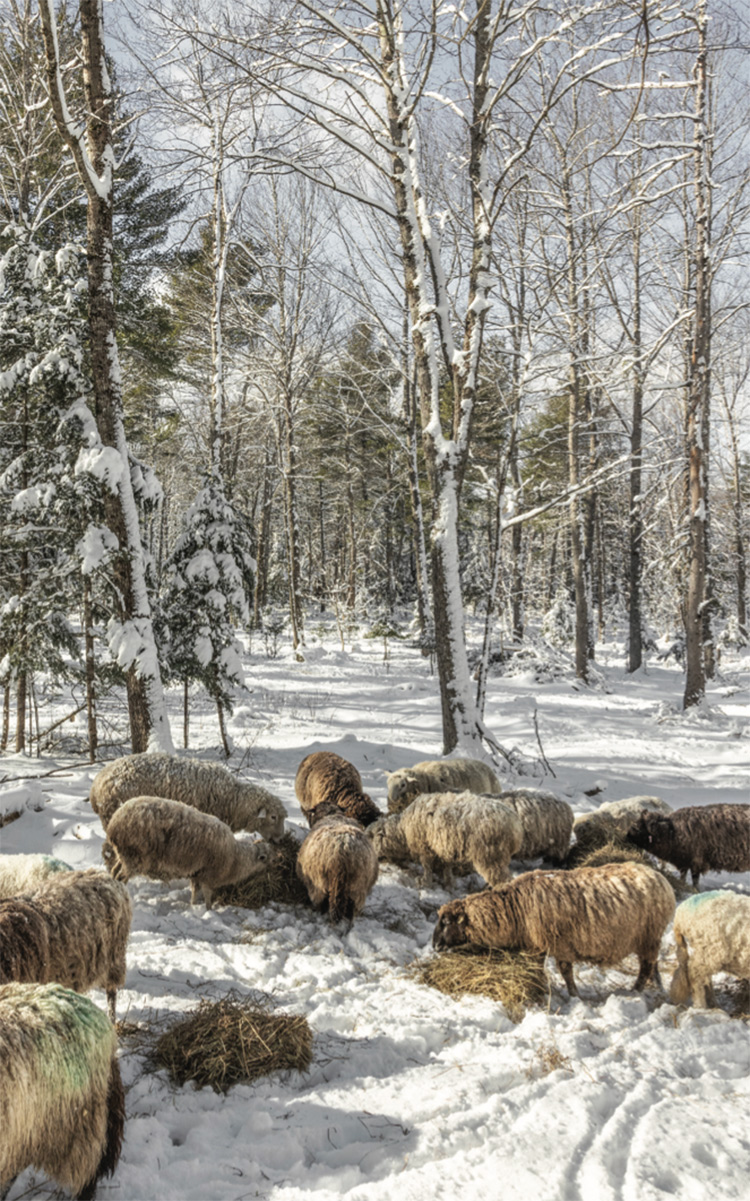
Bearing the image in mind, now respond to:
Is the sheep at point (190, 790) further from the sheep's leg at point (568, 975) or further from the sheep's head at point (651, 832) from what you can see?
the sheep's head at point (651, 832)

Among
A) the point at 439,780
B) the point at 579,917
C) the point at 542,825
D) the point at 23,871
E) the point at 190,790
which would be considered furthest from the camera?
the point at 439,780

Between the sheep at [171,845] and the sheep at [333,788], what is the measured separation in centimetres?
166

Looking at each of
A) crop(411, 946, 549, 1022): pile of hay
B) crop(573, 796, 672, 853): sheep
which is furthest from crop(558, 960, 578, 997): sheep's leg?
crop(573, 796, 672, 853): sheep

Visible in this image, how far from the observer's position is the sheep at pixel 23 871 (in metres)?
3.79

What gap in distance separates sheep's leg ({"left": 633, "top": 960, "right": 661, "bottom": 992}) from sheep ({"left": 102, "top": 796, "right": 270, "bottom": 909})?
9.25 feet

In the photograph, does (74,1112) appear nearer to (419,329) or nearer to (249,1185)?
(249,1185)

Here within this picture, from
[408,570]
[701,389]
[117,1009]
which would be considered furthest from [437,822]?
[408,570]

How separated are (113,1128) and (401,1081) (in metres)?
1.29

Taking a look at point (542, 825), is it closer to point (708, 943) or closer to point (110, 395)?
point (708, 943)

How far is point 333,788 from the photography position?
22.4 feet

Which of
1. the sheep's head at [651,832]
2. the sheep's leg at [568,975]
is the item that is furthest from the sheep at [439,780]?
the sheep's leg at [568,975]

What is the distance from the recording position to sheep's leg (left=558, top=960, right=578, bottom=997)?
4031 millimetres

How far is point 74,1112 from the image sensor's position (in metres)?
2.28

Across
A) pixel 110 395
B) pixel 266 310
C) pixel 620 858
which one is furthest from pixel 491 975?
pixel 266 310
